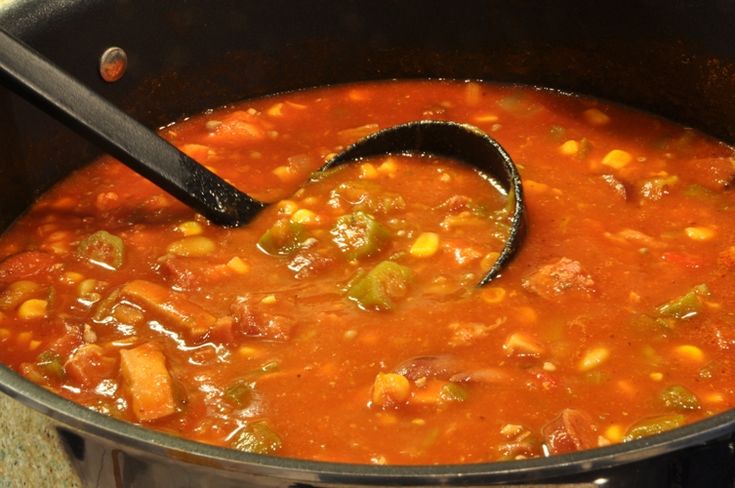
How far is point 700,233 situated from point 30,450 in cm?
223

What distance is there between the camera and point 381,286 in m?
3.14

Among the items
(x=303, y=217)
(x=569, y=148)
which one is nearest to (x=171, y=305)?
(x=303, y=217)

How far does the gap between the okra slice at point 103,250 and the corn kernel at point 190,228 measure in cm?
20

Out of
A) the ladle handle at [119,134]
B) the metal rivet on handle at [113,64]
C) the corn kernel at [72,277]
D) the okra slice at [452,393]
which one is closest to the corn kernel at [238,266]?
the ladle handle at [119,134]

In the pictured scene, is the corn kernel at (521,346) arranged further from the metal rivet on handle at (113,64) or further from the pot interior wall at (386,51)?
the metal rivet on handle at (113,64)

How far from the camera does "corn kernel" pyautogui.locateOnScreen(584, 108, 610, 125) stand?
4.19m

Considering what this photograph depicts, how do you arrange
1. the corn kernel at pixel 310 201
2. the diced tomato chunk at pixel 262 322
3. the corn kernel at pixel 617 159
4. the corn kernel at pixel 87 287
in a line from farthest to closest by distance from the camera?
the corn kernel at pixel 617 159
the corn kernel at pixel 310 201
the corn kernel at pixel 87 287
the diced tomato chunk at pixel 262 322

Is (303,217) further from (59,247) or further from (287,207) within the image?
(59,247)

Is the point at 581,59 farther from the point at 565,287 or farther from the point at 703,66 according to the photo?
the point at 565,287

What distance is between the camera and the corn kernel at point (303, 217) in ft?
11.5

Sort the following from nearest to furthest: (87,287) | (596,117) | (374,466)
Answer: (374,466) < (87,287) < (596,117)

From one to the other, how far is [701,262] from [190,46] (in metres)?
2.08

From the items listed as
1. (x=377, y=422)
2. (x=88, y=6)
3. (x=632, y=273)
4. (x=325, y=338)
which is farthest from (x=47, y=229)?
(x=632, y=273)

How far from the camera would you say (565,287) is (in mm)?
3170
